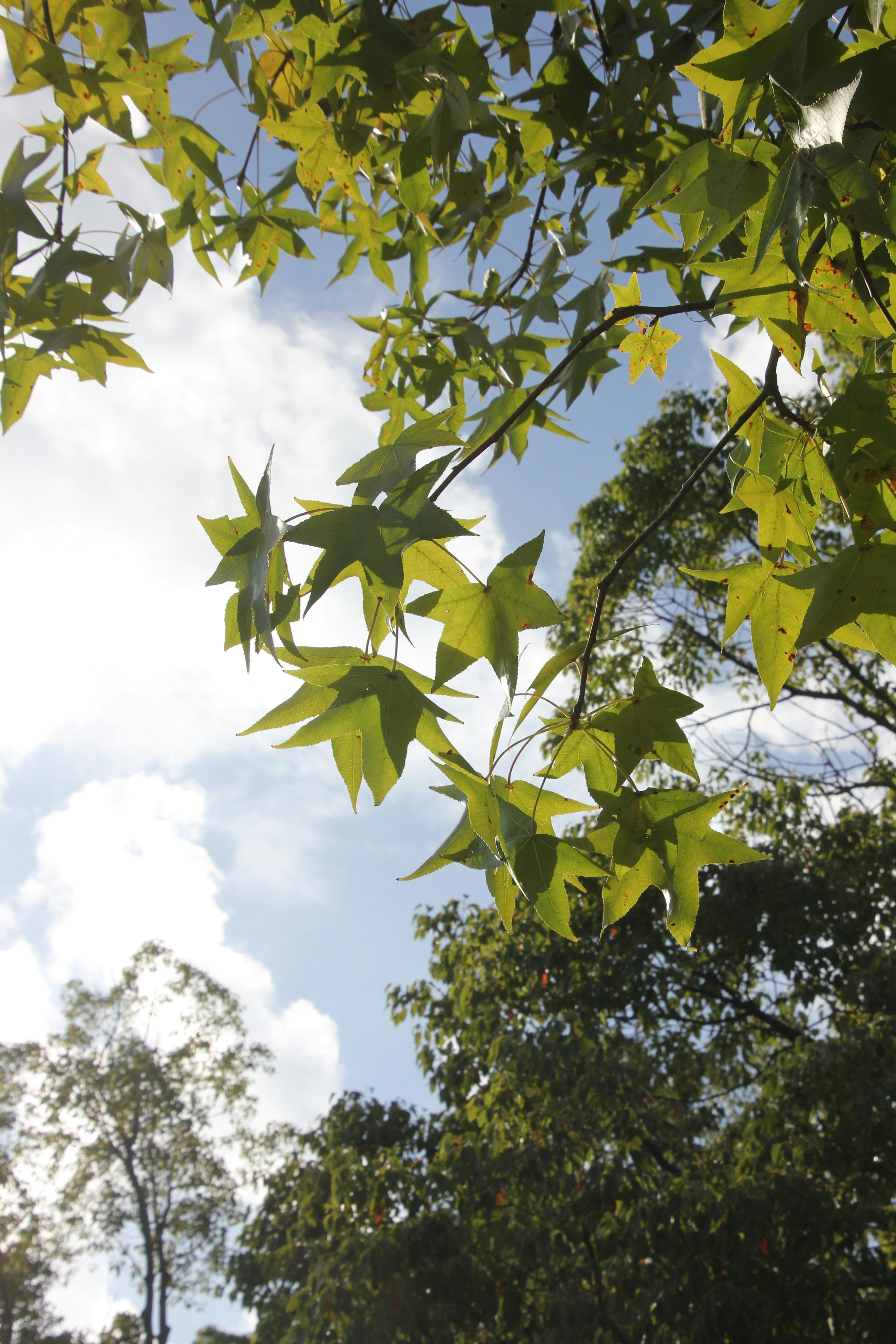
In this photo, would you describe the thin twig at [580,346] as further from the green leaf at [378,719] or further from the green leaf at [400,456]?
the green leaf at [378,719]

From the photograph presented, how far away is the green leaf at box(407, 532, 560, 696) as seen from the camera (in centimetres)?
88

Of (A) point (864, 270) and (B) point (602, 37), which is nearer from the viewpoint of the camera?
(A) point (864, 270)

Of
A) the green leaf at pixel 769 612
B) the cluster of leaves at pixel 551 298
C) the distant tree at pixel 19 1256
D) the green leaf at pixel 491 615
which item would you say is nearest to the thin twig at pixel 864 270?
the cluster of leaves at pixel 551 298

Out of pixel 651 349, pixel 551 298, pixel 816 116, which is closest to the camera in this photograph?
pixel 816 116

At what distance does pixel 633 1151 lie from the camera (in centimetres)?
484

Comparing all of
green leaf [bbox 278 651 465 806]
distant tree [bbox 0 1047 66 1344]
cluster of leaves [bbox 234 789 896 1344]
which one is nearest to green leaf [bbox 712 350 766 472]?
green leaf [bbox 278 651 465 806]

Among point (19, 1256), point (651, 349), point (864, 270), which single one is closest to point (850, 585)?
point (864, 270)

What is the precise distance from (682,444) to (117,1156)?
1670 cm

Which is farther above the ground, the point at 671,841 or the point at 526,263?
the point at 526,263

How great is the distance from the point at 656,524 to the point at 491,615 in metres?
0.20

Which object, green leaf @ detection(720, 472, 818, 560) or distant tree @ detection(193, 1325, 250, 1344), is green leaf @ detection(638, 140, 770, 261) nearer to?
green leaf @ detection(720, 472, 818, 560)

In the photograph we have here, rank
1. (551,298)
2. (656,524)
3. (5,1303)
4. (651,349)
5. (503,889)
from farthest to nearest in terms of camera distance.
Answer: (5,1303)
(551,298)
(651,349)
(503,889)
(656,524)

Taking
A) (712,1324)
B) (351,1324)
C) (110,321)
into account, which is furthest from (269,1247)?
(110,321)

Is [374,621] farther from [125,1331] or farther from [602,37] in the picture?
[125,1331]
